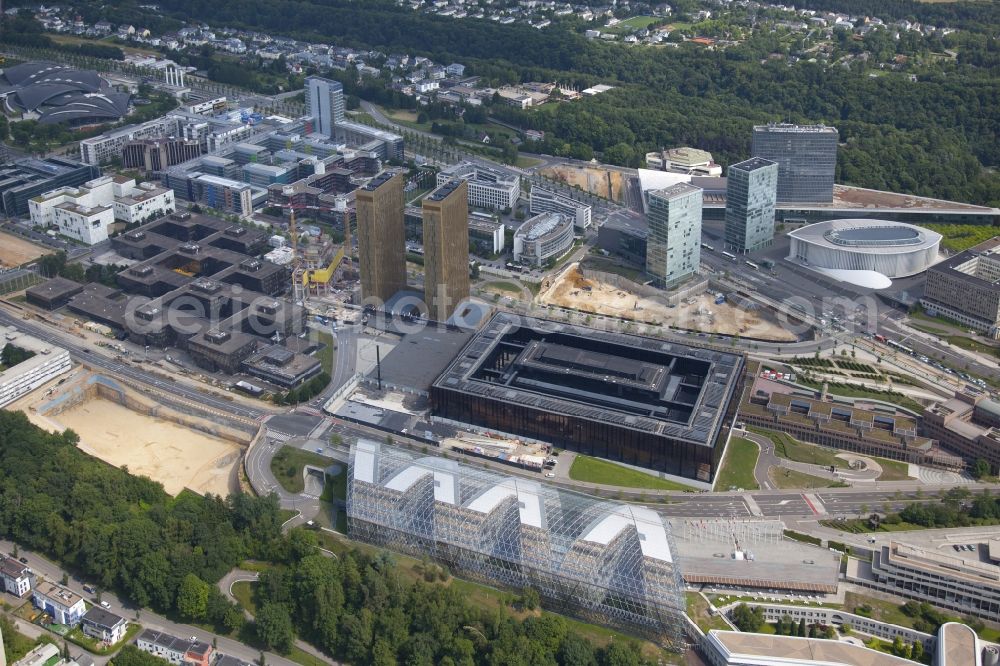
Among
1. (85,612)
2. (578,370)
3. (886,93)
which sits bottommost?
(85,612)

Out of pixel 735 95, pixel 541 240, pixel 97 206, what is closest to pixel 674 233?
pixel 541 240

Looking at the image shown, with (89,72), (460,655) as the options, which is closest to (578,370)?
(460,655)

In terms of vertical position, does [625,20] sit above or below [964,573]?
above

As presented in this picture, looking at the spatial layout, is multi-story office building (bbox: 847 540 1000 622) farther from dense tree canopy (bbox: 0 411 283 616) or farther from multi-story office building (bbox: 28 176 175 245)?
multi-story office building (bbox: 28 176 175 245)

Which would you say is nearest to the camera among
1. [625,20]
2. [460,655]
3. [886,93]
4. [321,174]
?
[460,655]

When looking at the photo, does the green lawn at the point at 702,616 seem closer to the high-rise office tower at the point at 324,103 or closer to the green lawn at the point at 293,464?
the green lawn at the point at 293,464

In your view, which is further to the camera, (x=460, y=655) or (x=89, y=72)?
(x=89, y=72)

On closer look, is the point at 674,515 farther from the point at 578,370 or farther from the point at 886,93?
the point at 886,93

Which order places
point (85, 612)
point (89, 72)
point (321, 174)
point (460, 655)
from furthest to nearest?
point (89, 72) < point (321, 174) < point (85, 612) < point (460, 655)
